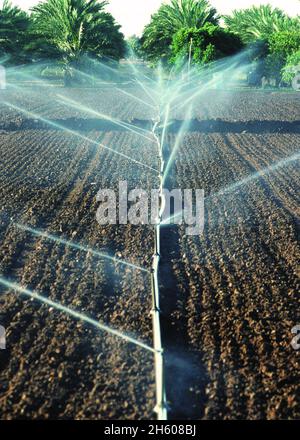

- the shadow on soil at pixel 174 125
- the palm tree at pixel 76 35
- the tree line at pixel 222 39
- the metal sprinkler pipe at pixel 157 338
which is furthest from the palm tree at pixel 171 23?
Answer: the metal sprinkler pipe at pixel 157 338

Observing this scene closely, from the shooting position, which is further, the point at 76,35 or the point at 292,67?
the point at 76,35

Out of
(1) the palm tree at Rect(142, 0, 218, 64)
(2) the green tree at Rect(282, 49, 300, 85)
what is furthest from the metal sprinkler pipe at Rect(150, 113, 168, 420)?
(1) the palm tree at Rect(142, 0, 218, 64)

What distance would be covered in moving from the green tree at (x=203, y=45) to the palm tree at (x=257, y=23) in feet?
21.0

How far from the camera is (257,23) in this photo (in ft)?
141

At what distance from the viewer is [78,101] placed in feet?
70.3

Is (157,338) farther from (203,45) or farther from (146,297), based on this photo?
(203,45)

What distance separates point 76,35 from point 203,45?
26.9 ft

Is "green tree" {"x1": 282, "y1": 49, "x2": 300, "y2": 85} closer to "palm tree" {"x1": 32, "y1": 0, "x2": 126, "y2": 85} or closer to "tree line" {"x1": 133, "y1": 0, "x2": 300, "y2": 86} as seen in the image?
"tree line" {"x1": 133, "y1": 0, "x2": 300, "y2": 86}

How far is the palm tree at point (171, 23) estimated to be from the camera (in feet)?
131

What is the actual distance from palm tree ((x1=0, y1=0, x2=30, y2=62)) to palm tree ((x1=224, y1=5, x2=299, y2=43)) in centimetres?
1674

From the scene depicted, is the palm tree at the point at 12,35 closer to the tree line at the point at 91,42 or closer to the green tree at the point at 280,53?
the tree line at the point at 91,42

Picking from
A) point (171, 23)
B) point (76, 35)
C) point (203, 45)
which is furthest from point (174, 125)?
point (171, 23)

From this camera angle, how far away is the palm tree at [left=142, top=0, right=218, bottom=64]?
131 ft
